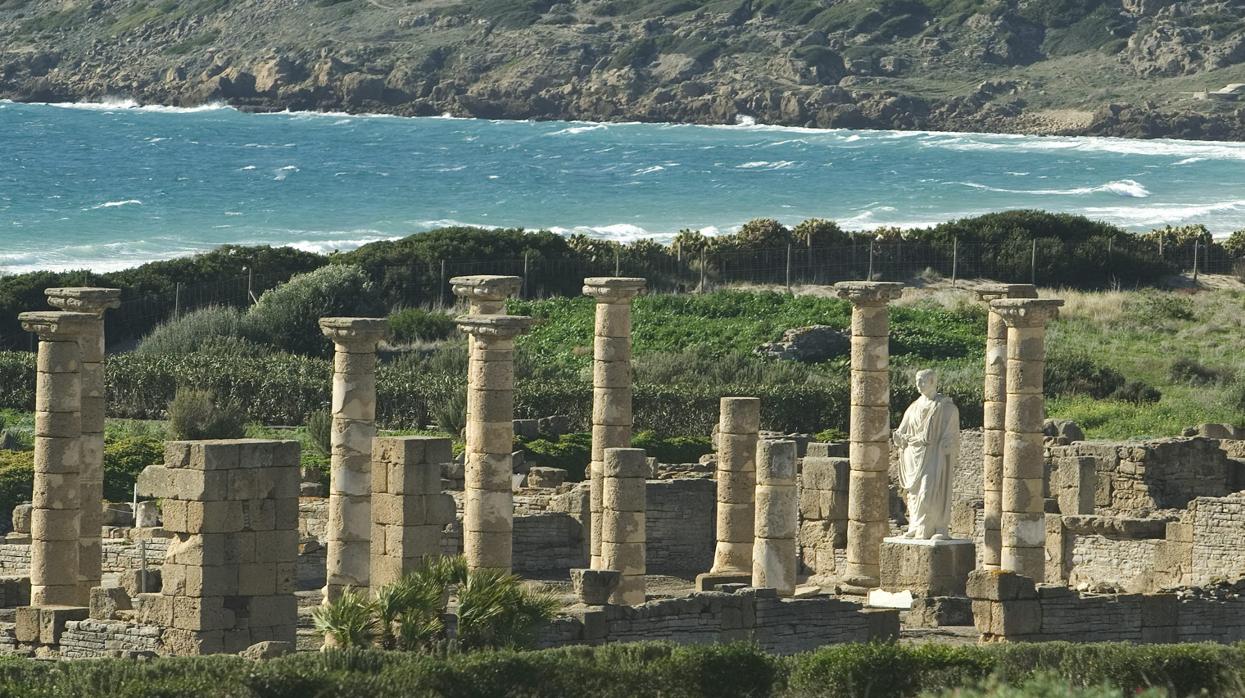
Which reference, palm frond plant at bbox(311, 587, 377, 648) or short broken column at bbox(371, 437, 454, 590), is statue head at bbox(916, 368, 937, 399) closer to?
short broken column at bbox(371, 437, 454, 590)

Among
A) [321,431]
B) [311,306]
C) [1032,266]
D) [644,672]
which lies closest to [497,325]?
[644,672]

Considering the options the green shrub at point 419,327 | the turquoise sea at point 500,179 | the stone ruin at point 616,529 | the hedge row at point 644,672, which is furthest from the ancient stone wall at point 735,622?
the turquoise sea at point 500,179

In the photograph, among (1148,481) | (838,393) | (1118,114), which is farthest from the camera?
(1118,114)

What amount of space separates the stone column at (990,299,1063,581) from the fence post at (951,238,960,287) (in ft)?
91.1

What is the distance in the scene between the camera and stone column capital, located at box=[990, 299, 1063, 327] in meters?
32.9

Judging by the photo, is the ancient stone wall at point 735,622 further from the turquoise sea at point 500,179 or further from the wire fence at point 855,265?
the turquoise sea at point 500,179

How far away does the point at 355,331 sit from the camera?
2992 centimetres

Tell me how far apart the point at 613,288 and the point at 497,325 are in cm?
389

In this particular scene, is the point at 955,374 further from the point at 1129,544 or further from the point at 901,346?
the point at 1129,544

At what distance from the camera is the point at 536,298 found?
195ft

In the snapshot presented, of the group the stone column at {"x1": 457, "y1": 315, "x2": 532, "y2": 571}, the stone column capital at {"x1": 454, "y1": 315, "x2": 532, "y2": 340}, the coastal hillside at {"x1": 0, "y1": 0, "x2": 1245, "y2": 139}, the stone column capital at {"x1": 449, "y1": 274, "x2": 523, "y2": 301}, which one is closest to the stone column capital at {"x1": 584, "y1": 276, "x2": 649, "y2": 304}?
the stone column capital at {"x1": 449, "y1": 274, "x2": 523, "y2": 301}

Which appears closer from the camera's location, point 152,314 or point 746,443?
point 746,443

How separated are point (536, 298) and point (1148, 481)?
2241 cm

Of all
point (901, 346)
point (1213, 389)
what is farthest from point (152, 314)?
point (1213, 389)
